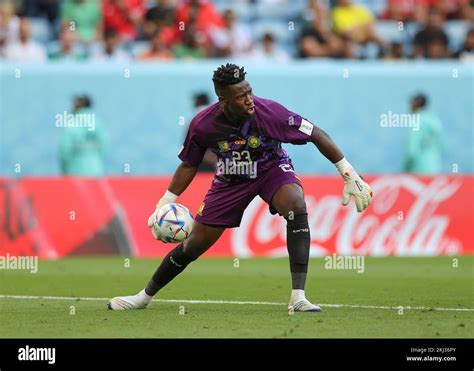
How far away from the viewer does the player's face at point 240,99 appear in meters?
10.6

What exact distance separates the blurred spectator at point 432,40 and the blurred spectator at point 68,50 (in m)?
6.65

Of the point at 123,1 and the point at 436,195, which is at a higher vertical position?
the point at 123,1

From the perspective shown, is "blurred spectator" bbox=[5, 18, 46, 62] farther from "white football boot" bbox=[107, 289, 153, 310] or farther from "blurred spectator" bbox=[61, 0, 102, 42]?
"white football boot" bbox=[107, 289, 153, 310]

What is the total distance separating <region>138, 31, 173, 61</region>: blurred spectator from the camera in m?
22.5

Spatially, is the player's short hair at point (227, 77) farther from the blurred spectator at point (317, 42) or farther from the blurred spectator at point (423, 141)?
the blurred spectator at point (317, 42)

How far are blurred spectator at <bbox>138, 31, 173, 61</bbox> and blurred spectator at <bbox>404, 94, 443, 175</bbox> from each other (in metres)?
4.88

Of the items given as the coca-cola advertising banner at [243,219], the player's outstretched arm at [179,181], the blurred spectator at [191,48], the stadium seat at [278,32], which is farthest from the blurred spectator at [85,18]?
the player's outstretched arm at [179,181]

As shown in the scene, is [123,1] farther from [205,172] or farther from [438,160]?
[438,160]

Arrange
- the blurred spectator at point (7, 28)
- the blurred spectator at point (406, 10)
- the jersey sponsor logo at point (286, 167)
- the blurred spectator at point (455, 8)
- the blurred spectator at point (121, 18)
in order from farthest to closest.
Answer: the blurred spectator at point (455, 8)
the blurred spectator at point (406, 10)
the blurred spectator at point (121, 18)
the blurred spectator at point (7, 28)
the jersey sponsor logo at point (286, 167)

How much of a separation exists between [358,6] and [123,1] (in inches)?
190

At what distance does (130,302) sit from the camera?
449 inches

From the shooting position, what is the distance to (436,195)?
19.6 m

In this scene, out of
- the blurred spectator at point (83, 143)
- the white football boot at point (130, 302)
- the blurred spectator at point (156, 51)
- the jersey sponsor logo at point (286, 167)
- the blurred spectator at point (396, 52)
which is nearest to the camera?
the jersey sponsor logo at point (286, 167)
